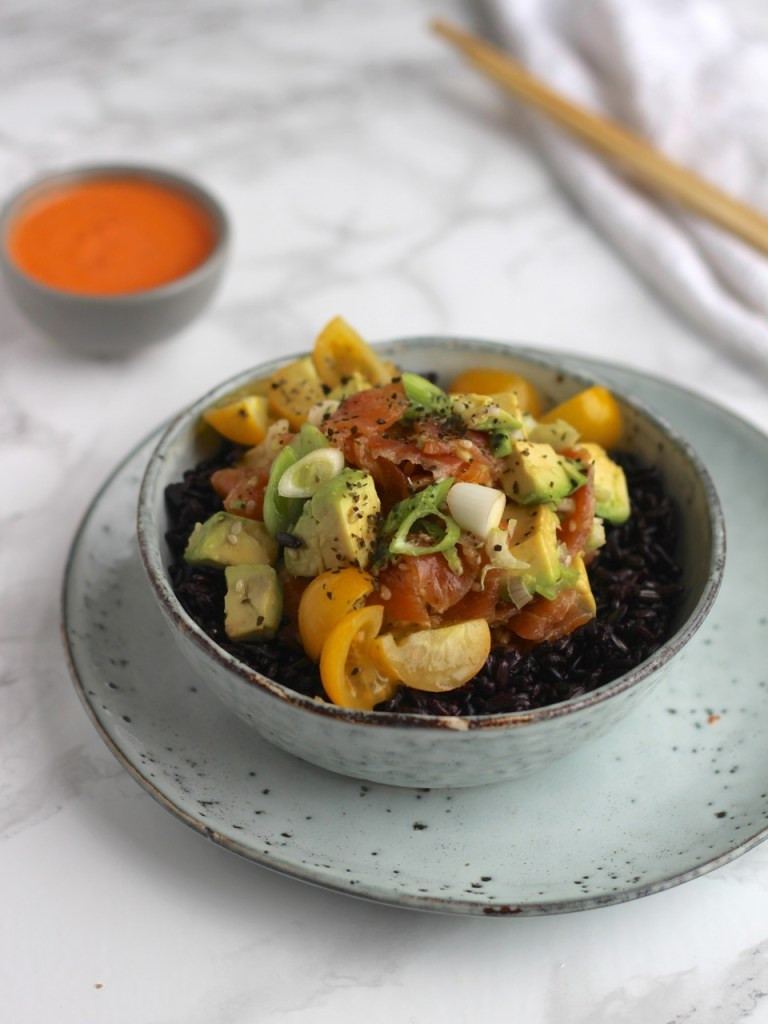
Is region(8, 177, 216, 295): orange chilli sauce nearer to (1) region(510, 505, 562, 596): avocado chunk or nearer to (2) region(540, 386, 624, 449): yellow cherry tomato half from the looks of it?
(2) region(540, 386, 624, 449): yellow cherry tomato half

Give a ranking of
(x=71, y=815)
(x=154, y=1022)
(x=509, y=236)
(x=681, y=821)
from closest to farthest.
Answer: (x=154, y=1022), (x=681, y=821), (x=71, y=815), (x=509, y=236)

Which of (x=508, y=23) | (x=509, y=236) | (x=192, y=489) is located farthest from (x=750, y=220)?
(x=192, y=489)

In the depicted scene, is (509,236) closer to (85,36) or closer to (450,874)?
(85,36)

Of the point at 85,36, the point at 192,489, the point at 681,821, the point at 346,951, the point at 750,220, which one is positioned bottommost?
the point at 85,36

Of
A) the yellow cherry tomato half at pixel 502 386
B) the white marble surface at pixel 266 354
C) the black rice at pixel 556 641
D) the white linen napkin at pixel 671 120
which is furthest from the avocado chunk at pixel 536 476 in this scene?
the white linen napkin at pixel 671 120

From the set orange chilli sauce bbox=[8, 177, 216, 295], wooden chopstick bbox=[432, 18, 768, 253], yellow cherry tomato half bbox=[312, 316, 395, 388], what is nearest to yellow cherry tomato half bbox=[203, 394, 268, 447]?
yellow cherry tomato half bbox=[312, 316, 395, 388]

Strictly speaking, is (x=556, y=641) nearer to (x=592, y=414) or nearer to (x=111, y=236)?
(x=592, y=414)
